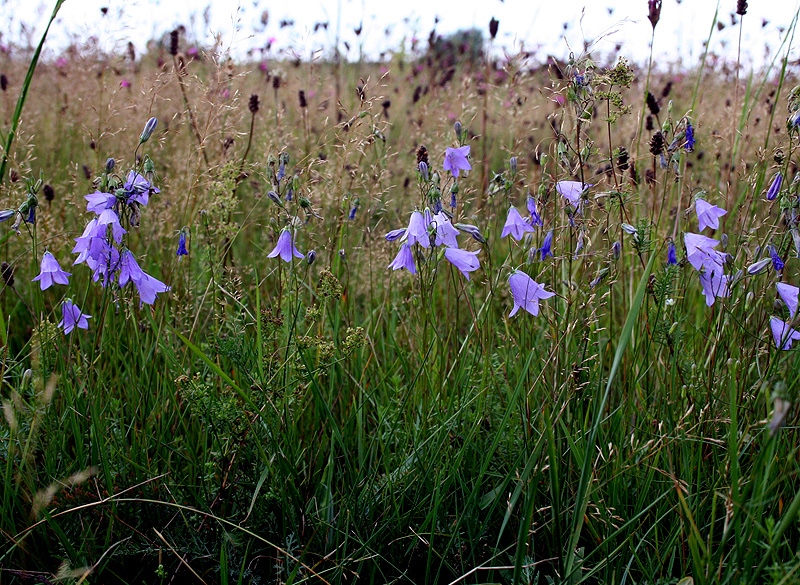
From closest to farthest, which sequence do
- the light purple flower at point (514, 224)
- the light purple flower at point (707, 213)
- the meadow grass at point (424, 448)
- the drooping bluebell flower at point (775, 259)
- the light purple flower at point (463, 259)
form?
the meadow grass at point (424, 448)
the drooping bluebell flower at point (775, 259)
the light purple flower at point (463, 259)
the light purple flower at point (707, 213)
the light purple flower at point (514, 224)

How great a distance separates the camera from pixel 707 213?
154 centimetres

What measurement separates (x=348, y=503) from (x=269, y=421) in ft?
0.98

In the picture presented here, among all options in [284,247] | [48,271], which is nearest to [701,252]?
[284,247]

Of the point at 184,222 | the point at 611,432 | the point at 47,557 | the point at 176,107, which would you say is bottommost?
the point at 47,557

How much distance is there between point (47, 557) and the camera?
124 centimetres

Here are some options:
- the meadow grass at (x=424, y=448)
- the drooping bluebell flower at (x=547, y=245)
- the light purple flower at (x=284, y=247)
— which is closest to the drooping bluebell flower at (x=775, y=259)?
the meadow grass at (x=424, y=448)

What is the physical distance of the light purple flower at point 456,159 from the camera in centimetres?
157

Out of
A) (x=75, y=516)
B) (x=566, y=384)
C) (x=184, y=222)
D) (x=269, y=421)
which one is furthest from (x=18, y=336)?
(x=566, y=384)

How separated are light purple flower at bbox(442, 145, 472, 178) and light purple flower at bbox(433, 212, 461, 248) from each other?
0.26m

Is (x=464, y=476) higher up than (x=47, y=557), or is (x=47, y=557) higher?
(x=464, y=476)

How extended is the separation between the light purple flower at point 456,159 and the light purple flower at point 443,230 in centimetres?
26

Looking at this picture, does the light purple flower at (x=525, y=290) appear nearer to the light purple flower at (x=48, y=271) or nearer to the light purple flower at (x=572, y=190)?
the light purple flower at (x=572, y=190)

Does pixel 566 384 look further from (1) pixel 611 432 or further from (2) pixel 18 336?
(2) pixel 18 336

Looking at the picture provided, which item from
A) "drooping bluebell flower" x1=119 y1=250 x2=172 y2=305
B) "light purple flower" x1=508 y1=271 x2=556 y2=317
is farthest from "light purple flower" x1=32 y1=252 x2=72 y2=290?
"light purple flower" x1=508 y1=271 x2=556 y2=317
